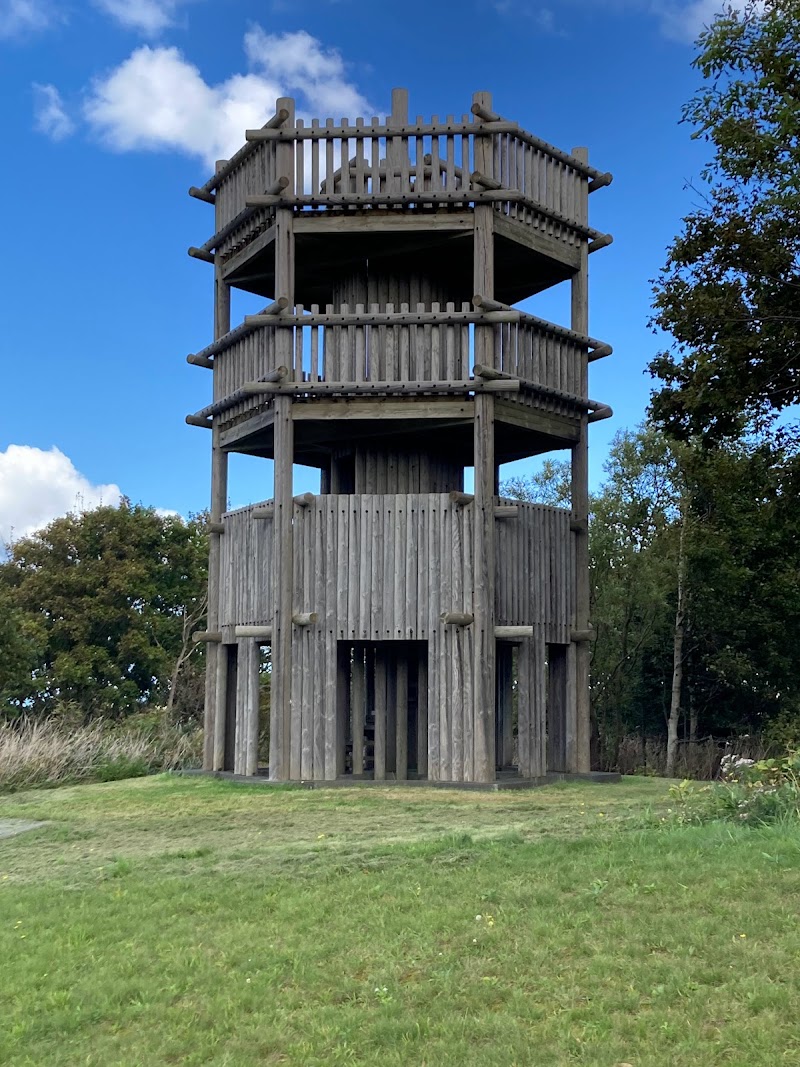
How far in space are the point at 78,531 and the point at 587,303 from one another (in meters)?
23.2

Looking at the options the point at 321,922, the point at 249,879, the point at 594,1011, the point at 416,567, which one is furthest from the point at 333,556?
the point at 594,1011

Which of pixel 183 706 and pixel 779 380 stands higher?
pixel 779 380

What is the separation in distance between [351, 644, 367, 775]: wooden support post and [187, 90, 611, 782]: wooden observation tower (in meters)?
0.05

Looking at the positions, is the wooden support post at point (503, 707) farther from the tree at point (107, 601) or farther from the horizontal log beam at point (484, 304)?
the tree at point (107, 601)

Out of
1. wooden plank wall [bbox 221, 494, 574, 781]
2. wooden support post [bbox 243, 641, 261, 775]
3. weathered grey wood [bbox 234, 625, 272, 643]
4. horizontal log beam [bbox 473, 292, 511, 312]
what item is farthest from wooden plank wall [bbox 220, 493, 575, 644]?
horizontal log beam [bbox 473, 292, 511, 312]

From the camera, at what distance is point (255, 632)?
17484mm

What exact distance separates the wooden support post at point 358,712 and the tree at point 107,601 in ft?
58.9

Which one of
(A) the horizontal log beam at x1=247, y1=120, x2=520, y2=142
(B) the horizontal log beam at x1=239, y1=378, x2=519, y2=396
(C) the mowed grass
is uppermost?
(A) the horizontal log beam at x1=247, y1=120, x2=520, y2=142

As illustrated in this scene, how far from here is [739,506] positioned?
25.8 m

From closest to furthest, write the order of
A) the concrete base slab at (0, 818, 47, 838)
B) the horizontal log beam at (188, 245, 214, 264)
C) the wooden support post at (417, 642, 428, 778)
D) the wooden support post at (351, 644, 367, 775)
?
the concrete base slab at (0, 818, 47, 838) < the wooden support post at (351, 644, 367, 775) < the wooden support post at (417, 642, 428, 778) < the horizontal log beam at (188, 245, 214, 264)

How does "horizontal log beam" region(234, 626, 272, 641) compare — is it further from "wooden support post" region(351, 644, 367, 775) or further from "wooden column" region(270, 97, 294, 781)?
"wooden support post" region(351, 644, 367, 775)

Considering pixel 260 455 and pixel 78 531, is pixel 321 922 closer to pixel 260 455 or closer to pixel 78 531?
pixel 260 455

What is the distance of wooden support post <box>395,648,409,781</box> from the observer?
1775 cm

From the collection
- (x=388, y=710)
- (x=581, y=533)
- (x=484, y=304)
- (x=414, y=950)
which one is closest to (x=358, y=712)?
(x=388, y=710)
